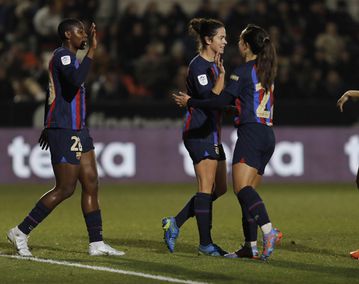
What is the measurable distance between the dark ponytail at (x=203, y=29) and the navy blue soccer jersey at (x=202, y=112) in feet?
0.52

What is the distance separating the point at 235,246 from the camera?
11023mm

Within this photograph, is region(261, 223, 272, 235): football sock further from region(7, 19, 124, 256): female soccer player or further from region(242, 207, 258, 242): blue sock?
region(7, 19, 124, 256): female soccer player

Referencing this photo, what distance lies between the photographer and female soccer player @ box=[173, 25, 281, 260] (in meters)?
9.73

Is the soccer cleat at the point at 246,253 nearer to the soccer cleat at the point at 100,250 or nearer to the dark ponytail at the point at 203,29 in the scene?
the soccer cleat at the point at 100,250

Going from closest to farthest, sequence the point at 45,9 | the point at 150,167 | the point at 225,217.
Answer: the point at 225,217 < the point at 150,167 < the point at 45,9

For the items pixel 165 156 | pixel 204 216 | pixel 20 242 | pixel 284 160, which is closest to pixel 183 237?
pixel 204 216

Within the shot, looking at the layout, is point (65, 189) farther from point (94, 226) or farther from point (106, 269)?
point (106, 269)

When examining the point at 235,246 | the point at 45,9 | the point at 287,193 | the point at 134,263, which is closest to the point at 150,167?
the point at 287,193

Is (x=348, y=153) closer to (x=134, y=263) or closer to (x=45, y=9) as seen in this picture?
(x=45, y=9)

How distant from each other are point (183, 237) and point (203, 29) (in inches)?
99.7

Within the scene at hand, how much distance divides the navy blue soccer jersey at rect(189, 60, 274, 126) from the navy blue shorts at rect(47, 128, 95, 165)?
4.21 ft

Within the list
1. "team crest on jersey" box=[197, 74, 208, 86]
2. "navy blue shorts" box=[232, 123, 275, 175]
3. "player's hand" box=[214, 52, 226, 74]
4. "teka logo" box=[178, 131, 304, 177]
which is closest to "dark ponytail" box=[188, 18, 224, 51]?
"player's hand" box=[214, 52, 226, 74]

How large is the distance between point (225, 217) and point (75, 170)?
445cm

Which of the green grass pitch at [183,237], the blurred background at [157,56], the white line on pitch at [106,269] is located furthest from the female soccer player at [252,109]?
the blurred background at [157,56]
